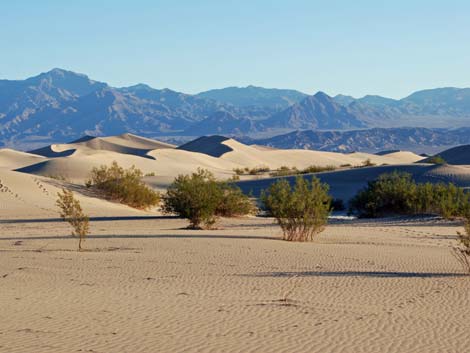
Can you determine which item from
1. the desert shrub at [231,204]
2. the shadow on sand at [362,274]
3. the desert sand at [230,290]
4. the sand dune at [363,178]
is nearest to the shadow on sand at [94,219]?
the desert sand at [230,290]

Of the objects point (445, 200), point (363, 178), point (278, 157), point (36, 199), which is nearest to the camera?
point (445, 200)

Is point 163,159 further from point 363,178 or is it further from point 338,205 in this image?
point 338,205

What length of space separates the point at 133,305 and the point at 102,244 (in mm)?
8967

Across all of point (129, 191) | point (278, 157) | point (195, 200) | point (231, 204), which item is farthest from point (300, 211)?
point (278, 157)

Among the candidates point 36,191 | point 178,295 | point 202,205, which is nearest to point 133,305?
point 178,295

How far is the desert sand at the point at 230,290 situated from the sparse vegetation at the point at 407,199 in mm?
3423

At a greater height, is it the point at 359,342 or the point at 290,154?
the point at 290,154

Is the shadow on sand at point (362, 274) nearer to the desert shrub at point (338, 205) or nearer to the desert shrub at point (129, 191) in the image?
the desert shrub at point (129, 191)

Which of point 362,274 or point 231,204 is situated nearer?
point 362,274

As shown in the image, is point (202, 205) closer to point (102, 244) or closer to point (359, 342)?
point (102, 244)

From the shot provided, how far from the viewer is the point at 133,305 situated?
10.9 metres

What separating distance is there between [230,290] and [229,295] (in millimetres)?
500

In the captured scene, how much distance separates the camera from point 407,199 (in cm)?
3091

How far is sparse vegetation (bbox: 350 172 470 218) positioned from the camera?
29.2 meters
